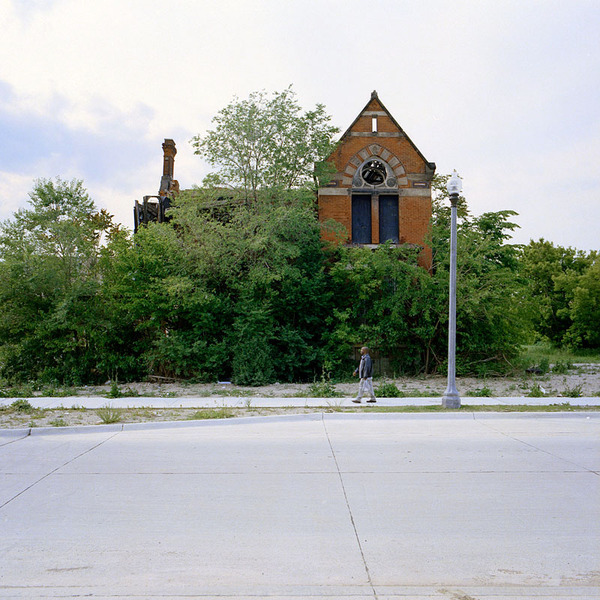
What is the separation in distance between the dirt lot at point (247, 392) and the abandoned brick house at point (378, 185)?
22.5ft

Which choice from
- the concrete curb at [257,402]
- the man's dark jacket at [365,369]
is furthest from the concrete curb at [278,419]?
the man's dark jacket at [365,369]

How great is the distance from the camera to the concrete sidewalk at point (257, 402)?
1444cm

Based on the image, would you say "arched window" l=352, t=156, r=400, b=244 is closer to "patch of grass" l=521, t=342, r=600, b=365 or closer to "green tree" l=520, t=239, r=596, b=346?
"patch of grass" l=521, t=342, r=600, b=365

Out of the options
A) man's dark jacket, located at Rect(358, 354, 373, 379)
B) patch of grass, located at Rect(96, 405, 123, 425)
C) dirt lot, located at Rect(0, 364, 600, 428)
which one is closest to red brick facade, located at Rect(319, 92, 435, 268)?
dirt lot, located at Rect(0, 364, 600, 428)

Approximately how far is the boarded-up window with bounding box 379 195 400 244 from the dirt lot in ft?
21.7

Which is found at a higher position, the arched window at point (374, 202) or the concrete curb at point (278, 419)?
the arched window at point (374, 202)

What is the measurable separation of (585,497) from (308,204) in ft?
58.1

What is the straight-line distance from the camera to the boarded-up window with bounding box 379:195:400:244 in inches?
976

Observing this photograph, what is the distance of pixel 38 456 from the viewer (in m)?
8.74

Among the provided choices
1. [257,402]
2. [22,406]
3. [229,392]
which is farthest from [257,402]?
[22,406]

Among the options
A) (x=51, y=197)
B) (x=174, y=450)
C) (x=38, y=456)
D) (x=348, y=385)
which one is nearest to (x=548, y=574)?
(x=174, y=450)

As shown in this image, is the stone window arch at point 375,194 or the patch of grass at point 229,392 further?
the stone window arch at point 375,194

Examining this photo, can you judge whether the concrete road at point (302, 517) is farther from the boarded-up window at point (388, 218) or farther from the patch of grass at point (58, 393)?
the boarded-up window at point (388, 218)

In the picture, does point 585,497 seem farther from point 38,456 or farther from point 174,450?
point 38,456
